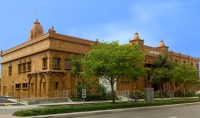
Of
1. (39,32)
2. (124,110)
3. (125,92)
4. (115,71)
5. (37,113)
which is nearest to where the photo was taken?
(37,113)

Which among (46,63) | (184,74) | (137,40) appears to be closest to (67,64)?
(46,63)

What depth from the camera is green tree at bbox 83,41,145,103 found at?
73.8ft

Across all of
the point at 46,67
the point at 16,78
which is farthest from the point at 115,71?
the point at 16,78

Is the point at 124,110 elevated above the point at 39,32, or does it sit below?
below

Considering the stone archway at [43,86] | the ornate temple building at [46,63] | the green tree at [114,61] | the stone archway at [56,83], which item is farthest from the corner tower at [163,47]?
the green tree at [114,61]

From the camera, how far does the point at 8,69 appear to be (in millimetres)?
44438

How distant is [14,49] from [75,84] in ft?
50.0

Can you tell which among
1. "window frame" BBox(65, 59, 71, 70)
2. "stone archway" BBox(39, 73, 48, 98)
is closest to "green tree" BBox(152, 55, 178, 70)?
"window frame" BBox(65, 59, 71, 70)

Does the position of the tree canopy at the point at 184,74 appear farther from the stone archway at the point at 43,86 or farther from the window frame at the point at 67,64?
the stone archway at the point at 43,86

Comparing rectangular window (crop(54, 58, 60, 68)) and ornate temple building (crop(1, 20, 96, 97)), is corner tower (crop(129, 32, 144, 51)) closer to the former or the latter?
ornate temple building (crop(1, 20, 96, 97))

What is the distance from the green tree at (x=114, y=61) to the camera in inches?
886

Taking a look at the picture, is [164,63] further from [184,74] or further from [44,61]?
[44,61]

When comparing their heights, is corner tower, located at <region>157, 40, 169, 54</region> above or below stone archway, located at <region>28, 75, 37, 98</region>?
above

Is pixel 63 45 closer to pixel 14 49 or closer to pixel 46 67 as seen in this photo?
pixel 46 67
